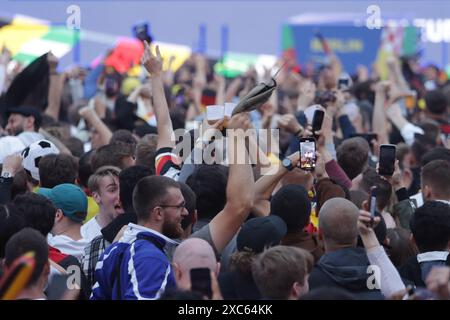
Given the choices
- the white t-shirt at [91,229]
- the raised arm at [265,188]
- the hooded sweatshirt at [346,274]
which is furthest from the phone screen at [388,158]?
the white t-shirt at [91,229]

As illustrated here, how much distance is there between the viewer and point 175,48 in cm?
2352

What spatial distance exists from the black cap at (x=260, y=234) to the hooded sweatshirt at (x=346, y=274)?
0.25 metres

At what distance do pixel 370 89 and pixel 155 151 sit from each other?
21.6 ft

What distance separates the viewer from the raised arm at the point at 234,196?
5203 millimetres

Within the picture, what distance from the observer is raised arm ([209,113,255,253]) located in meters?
5.20

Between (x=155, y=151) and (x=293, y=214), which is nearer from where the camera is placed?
(x=293, y=214)

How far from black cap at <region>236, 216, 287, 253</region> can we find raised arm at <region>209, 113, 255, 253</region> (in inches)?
5.9

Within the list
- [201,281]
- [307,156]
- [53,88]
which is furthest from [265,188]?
[53,88]

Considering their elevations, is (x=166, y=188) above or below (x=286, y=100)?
above

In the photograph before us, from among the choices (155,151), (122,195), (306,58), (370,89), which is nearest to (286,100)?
(370,89)

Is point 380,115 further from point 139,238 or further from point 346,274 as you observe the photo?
point 139,238

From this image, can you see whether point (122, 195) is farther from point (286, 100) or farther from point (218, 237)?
point (286, 100)

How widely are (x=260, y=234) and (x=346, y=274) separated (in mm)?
455

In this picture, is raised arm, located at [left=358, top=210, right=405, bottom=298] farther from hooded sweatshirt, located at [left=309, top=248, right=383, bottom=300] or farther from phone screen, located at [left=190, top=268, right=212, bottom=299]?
phone screen, located at [left=190, top=268, right=212, bottom=299]
